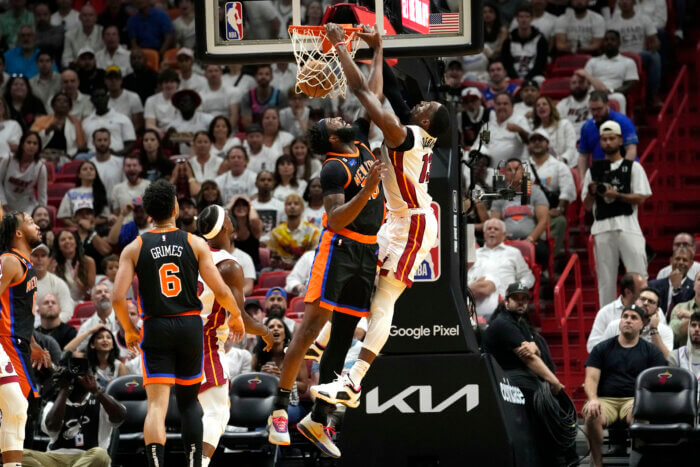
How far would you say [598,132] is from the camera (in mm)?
15953

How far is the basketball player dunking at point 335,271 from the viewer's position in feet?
30.2

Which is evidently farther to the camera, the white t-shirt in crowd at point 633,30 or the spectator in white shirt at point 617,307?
the white t-shirt in crowd at point 633,30

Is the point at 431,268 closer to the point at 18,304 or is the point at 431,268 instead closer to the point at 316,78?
the point at 316,78

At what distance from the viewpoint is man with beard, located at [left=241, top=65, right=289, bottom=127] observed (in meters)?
18.8

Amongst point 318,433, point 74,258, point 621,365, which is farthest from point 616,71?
point 318,433

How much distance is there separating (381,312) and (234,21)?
2.50 m

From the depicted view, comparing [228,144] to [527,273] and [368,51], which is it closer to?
[527,273]

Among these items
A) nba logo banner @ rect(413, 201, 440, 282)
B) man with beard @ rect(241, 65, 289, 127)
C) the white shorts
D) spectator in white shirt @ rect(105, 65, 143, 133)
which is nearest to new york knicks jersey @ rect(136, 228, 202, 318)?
the white shorts

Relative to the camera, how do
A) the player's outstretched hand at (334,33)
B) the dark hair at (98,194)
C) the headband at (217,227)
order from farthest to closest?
the dark hair at (98,194) → the headband at (217,227) → the player's outstretched hand at (334,33)

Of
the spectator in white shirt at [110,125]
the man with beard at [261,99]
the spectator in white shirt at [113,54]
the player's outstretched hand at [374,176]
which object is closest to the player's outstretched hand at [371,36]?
the player's outstretched hand at [374,176]

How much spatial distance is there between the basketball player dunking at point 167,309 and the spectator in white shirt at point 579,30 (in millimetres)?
11042

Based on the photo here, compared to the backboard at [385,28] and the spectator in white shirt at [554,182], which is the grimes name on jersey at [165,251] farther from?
the spectator in white shirt at [554,182]

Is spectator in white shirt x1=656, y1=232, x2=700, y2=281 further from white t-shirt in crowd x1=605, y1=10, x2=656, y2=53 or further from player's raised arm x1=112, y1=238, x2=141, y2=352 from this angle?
player's raised arm x1=112, y1=238, x2=141, y2=352

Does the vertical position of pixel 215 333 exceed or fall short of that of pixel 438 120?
it falls short
